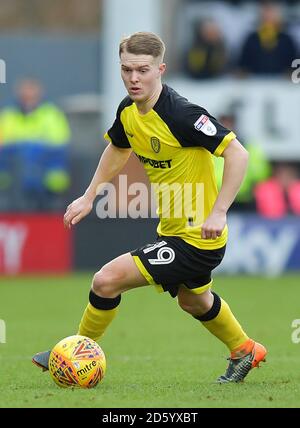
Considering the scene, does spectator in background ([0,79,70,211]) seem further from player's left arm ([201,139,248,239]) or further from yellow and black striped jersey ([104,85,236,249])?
player's left arm ([201,139,248,239])

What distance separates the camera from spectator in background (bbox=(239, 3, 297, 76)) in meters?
19.6

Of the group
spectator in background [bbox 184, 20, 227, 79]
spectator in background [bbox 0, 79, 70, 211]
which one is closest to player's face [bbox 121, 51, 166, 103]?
spectator in background [bbox 0, 79, 70, 211]

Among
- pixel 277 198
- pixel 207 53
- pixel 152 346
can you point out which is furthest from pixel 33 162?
pixel 152 346

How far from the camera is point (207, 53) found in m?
19.7

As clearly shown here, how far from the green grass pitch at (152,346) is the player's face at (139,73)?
182cm

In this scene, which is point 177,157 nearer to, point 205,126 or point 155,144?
point 155,144

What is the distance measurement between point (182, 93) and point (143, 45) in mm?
12385

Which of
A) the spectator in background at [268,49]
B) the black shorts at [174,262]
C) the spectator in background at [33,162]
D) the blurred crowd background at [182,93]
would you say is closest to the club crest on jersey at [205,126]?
the black shorts at [174,262]

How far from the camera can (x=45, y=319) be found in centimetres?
1218

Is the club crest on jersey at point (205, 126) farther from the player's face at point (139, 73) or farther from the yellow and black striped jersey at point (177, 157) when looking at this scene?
the player's face at point (139, 73)

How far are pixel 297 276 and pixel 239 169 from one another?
966cm

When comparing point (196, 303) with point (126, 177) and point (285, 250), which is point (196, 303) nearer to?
point (126, 177)

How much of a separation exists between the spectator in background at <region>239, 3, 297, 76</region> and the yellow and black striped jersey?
1228cm

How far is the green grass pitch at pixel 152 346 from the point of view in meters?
6.99
